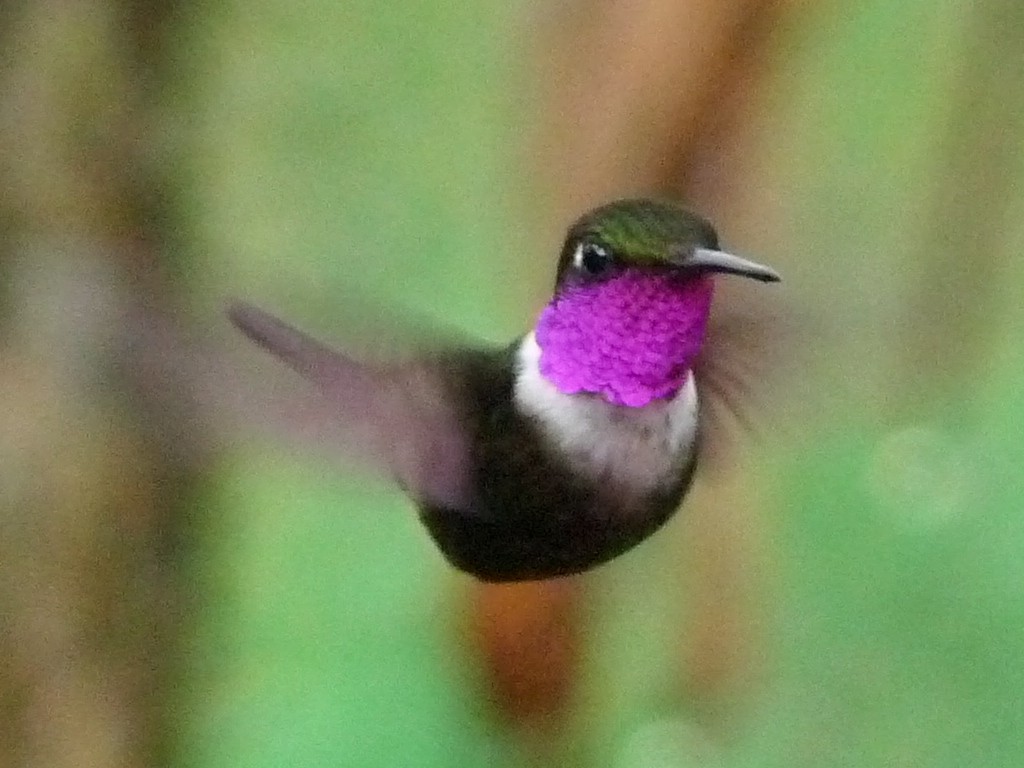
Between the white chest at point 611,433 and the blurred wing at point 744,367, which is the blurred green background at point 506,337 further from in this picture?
the white chest at point 611,433

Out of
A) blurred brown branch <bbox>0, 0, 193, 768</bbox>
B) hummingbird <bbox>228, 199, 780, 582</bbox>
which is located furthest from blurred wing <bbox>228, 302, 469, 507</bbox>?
blurred brown branch <bbox>0, 0, 193, 768</bbox>

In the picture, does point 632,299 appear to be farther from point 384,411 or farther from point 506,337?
point 506,337

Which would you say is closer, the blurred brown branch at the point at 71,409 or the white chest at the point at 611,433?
→ the white chest at the point at 611,433

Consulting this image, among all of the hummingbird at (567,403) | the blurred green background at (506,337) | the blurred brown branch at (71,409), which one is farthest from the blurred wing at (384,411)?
the blurred brown branch at (71,409)

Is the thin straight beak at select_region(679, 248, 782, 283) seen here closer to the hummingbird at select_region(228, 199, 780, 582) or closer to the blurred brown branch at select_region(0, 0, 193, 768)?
the hummingbird at select_region(228, 199, 780, 582)

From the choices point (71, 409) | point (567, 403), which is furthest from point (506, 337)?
point (567, 403)
